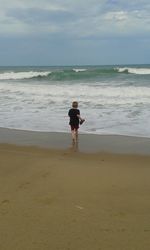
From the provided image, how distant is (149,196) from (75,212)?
100 cm

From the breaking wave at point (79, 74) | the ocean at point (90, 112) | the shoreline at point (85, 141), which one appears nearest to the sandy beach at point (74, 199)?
the shoreline at point (85, 141)

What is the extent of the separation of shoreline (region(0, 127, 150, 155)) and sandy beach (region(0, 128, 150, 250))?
9 cm

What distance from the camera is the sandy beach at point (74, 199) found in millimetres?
3553

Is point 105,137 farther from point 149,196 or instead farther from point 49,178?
point 149,196

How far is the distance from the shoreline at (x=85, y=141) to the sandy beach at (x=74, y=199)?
9cm

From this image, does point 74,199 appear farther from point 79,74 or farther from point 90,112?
point 79,74

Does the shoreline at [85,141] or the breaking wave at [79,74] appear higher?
the breaking wave at [79,74]

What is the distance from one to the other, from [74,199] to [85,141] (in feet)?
14.7

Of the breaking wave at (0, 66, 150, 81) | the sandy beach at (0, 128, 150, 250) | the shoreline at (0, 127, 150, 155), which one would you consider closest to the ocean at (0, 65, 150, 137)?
the shoreline at (0, 127, 150, 155)

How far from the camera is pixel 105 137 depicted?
9414 mm

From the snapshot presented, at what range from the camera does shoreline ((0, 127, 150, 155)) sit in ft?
26.8

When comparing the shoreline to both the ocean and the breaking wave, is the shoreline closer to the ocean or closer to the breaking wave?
the ocean

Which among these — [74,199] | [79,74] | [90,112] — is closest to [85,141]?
[90,112]

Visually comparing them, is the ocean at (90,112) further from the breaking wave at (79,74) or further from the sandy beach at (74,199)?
the breaking wave at (79,74)
